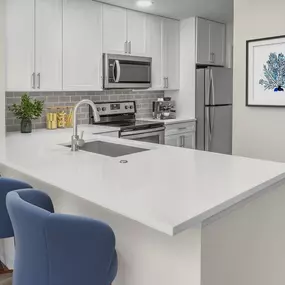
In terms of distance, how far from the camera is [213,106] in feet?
16.2

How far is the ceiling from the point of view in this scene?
13.6 ft

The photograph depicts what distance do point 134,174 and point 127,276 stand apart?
49cm

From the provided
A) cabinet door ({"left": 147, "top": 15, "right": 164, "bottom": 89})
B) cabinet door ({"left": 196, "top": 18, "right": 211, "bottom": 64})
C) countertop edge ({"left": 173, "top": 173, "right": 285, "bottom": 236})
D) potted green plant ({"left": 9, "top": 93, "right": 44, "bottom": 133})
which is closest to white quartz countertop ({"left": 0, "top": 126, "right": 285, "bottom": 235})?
countertop edge ({"left": 173, "top": 173, "right": 285, "bottom": 236})

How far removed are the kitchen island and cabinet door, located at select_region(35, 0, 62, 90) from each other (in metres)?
1.66

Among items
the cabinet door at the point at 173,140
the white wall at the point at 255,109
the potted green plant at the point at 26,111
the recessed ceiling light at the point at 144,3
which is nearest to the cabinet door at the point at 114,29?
the recessed ceiling light at the point at 144,3

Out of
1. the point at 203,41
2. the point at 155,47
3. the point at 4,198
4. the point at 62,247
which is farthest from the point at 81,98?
the point at 62,247

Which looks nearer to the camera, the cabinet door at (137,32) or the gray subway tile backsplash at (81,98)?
the gray subway tile backsplash at (81,98)

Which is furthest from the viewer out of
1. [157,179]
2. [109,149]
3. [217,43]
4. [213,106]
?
[217,43]

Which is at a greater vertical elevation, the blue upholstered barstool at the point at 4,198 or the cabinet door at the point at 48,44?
the cabinet door at the point at 48,44

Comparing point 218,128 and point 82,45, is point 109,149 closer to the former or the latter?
point 82,45

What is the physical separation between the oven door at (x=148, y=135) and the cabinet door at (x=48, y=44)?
3.00 ft

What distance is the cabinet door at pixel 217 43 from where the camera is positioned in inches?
204

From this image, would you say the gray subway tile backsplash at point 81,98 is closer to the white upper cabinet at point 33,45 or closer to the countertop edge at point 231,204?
the white upper cabinet at point 33,45

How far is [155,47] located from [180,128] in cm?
111
